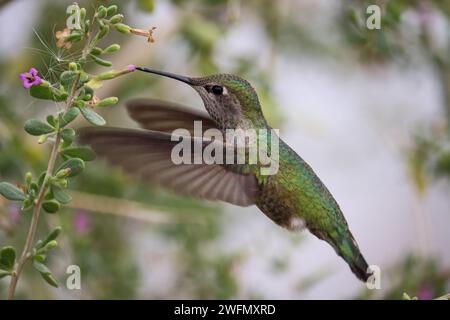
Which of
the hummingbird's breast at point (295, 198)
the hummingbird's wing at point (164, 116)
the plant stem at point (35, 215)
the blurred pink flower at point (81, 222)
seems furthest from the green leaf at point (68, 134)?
the blurred pink flower at point (81, 222)

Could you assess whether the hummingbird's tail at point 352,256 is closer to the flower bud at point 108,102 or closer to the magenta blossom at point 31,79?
the flower bud at point 108,102

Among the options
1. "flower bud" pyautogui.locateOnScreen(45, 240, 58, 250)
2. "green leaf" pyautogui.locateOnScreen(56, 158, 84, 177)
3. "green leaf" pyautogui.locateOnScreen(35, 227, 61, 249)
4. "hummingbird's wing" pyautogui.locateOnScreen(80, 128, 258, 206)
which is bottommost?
"flower bud" pyautogui.locateOnScreen(45, 240, 58, 250)

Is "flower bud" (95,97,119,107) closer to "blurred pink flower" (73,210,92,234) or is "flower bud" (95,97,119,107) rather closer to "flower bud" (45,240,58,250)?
"flower bud" (45,240,58,250)

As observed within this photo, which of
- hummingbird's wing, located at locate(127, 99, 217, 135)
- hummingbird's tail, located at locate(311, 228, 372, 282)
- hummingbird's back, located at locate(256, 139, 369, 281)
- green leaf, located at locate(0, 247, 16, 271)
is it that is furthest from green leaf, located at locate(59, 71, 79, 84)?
hummingbird's tail, located at locate(311, 228, 372, 282)
